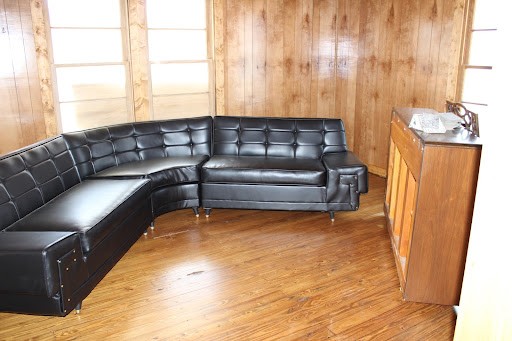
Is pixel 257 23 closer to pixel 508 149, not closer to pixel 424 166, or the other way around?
pixel 424 166

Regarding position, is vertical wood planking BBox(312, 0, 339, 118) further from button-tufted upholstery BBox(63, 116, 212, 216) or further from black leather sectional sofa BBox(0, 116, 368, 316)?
button-tufted upholstery BBox(63, 116, 212, 216)

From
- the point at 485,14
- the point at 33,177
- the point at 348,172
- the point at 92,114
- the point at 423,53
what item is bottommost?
the point at 348,172

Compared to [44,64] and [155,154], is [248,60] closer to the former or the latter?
[155,154]

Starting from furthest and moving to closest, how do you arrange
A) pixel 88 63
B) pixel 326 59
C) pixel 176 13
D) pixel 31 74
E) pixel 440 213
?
pixel 326 59
pixel 176 13
pixel 88 63
pixel 31 74
pixel 440 213

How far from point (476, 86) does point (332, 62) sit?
1.92 m

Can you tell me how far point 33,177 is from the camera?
3.23 metres

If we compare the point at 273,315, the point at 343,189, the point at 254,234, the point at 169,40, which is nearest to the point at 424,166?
the point at 273,315

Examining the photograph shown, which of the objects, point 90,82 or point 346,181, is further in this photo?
point 90,82

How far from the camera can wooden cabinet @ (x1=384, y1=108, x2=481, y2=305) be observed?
2.49 metres

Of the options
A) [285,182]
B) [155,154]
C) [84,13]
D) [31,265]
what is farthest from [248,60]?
[31,265]

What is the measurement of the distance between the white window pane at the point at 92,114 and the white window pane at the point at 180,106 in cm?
34

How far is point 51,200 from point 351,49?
3898mm

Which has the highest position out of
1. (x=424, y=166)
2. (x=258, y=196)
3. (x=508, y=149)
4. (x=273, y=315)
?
(x=508, y=149)

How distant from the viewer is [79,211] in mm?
2973
